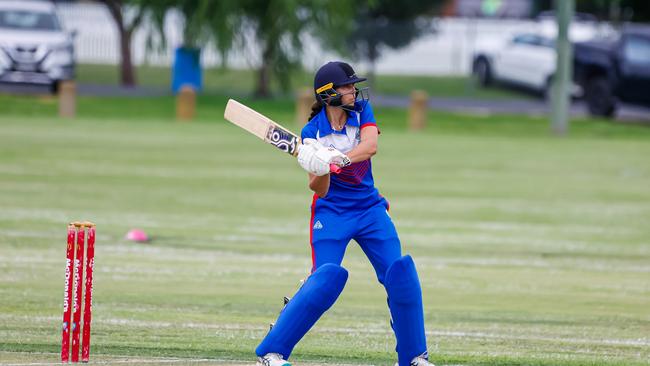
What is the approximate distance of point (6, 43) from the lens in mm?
32219

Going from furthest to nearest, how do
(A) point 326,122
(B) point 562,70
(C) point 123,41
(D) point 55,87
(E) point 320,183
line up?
(C) point 123,41
(D) point 55,87
(B) point 562,70
(A) point 326,122
(E) point 320,183

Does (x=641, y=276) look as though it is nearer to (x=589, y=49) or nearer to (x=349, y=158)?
(x=349, y=158)

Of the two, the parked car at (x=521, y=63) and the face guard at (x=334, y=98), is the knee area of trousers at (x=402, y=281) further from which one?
Answer: the parked car at (x=521, y=63)

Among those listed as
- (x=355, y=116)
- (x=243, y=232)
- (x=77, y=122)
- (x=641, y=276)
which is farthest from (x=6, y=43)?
(x=355, y=116)

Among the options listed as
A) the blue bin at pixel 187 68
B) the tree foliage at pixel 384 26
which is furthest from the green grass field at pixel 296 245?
the tree foliage at pixel 384 26

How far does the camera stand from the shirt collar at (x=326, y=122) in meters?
7.66

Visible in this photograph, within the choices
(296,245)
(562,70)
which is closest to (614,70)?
(562,70)

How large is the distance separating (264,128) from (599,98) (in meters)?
28.8

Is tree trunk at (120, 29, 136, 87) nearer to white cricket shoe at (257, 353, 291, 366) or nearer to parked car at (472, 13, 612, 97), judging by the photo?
parked car at (472, 13, 612, 97)

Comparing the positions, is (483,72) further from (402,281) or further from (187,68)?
(402,281)

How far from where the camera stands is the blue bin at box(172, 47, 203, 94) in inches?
1423

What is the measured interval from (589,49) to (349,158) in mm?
28912

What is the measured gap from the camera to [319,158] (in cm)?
713

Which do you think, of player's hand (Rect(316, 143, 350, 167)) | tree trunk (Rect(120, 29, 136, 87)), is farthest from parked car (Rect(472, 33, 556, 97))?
player's hand (Rect(316, 143, 350, 167))
